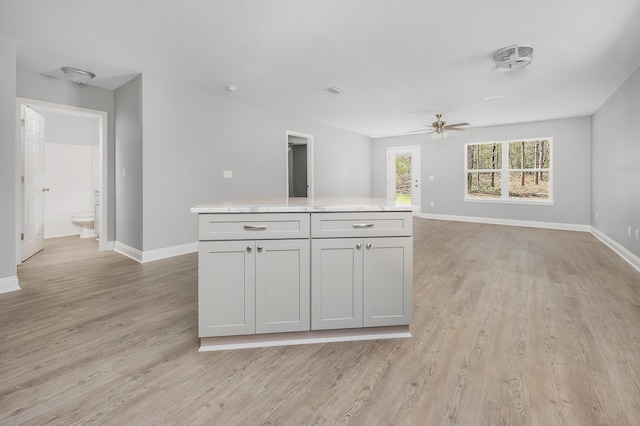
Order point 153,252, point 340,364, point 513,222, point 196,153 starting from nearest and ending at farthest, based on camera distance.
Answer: point 340,364
point 153,252
point 196,153
point 513,222

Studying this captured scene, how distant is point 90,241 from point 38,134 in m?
1.82

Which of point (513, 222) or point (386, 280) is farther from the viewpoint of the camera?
point (513, 222)

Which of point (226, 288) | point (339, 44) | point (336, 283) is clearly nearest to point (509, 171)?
point (339, 44)

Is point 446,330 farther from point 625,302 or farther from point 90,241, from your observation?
point 90,241

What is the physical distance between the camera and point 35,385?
146 cm

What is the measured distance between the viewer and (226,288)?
1759 mm

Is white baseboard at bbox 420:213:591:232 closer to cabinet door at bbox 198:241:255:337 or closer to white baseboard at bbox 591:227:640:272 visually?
white baseboard at bbox 591:227:640:272

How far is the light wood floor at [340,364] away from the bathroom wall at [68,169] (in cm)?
342

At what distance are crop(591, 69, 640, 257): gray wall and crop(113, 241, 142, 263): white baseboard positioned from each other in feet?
20.0

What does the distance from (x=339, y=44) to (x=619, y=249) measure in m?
4.70

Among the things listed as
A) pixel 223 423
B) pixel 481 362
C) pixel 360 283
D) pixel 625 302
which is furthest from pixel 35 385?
pixel 625 302

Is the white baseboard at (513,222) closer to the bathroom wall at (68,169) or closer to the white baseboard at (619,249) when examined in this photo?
the white baseboard at (619,249)

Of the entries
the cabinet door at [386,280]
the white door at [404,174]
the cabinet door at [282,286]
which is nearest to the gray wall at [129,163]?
the cabinet door at [282,286]

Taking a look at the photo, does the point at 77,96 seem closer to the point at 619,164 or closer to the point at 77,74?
the point at 77,74
